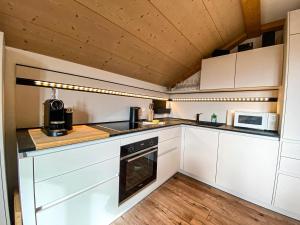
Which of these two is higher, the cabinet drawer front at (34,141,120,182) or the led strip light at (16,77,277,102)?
the led strip light at (16,77,277,102)

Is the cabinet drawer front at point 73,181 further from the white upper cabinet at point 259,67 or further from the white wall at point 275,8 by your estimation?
the white wall at point 275,8

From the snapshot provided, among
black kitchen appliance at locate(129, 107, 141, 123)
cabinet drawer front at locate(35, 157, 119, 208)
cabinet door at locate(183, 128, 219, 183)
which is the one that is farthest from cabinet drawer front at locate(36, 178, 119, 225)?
cabinet door at locate(183, 128, 219, 183)

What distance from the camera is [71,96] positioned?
1.62 meters

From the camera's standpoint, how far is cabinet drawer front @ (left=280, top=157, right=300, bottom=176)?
1519 millimetres

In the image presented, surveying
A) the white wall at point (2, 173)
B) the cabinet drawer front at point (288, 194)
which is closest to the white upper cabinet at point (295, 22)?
the cabinet drawer front at point (288, 194)

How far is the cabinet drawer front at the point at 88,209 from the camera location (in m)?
1.00

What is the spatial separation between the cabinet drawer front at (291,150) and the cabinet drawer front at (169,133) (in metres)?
1.28

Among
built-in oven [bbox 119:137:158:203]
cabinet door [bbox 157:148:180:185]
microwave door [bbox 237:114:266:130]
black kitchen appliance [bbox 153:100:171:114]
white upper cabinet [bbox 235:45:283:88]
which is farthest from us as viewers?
black kitchen appliance [bbox 153:100:171:114]

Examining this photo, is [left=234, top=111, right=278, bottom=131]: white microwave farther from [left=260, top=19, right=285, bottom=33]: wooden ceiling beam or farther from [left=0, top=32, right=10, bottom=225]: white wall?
[left=0, top=32, right=10, bottom=225]: white wall

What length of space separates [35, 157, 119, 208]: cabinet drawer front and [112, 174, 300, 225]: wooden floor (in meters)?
0.59

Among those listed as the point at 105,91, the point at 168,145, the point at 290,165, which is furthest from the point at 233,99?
the point at 105,91

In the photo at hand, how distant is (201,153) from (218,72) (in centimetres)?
132

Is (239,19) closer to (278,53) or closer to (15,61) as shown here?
(278,53)

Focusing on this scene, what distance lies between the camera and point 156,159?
1900mm
